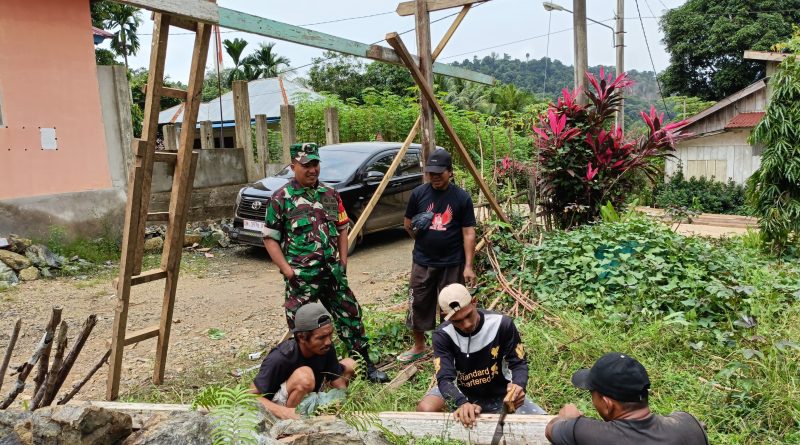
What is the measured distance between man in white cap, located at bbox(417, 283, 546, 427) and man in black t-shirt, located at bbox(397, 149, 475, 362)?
3.98ft

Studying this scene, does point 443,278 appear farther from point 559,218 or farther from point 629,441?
point 559,218

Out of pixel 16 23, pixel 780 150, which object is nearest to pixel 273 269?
pixel 16 23

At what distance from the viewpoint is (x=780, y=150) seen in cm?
716

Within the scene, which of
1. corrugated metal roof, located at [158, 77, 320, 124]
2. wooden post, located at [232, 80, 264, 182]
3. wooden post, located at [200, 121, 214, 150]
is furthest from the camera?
corrugated metal roof, located at [158, 77, 320, 124]

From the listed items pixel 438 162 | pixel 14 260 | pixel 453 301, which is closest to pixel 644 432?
pixel 453 301

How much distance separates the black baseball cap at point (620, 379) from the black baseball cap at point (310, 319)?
65.2 inches

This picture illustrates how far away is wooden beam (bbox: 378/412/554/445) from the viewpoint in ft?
9.22

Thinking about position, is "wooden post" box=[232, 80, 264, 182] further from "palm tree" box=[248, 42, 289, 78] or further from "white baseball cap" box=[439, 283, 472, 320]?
"palm tree" box=[248, 42, 289, 78]

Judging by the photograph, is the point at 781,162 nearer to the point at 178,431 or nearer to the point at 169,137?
the point at 178,431

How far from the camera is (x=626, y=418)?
2229mm

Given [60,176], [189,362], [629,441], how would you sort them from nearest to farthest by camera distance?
[629,441]
[189,362]
[60,176]

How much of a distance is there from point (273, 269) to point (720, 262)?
18.1 feet

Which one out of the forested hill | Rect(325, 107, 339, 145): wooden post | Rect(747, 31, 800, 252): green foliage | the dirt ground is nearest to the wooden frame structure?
the dirt ground

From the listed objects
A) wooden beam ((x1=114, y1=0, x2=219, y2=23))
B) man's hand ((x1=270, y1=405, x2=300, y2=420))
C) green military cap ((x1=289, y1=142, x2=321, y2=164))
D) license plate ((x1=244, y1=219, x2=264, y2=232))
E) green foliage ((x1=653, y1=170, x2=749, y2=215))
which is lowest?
green foliage ((x1=653, y1=170, x2=749, y2=215))
